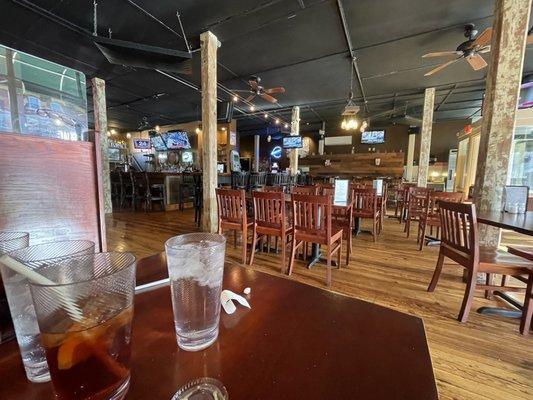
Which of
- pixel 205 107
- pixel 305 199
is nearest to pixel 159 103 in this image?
pixel 205 107

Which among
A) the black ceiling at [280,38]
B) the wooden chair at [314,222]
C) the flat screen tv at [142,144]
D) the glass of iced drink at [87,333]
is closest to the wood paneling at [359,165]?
the black ceiling at [280,38]

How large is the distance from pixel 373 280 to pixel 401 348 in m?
2.47

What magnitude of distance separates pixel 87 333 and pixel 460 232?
265cm

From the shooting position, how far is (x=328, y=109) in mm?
9461

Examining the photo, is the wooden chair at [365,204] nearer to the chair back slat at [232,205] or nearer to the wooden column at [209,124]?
the chair back slat at [232,205]

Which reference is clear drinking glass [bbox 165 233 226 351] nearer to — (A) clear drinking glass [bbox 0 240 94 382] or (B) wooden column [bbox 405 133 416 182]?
(A) clear drinking glass [bbox 0 240 94 382]

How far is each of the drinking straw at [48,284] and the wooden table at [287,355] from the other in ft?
0.39

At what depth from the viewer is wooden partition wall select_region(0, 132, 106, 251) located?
2.37 ft

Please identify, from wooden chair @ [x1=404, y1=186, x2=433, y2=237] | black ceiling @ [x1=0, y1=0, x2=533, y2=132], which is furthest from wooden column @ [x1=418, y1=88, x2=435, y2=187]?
wooden chair @ [x1=404, y1=186, x2=433, y2=237]

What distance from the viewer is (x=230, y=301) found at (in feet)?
1.97

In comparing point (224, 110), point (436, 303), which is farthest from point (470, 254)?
point (224, 110)

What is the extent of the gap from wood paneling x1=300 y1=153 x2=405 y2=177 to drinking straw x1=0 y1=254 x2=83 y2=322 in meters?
10.5

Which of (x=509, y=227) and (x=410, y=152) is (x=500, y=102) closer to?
(x=509, y=227)

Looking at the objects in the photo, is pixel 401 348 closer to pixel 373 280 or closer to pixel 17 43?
pixel 373 280
